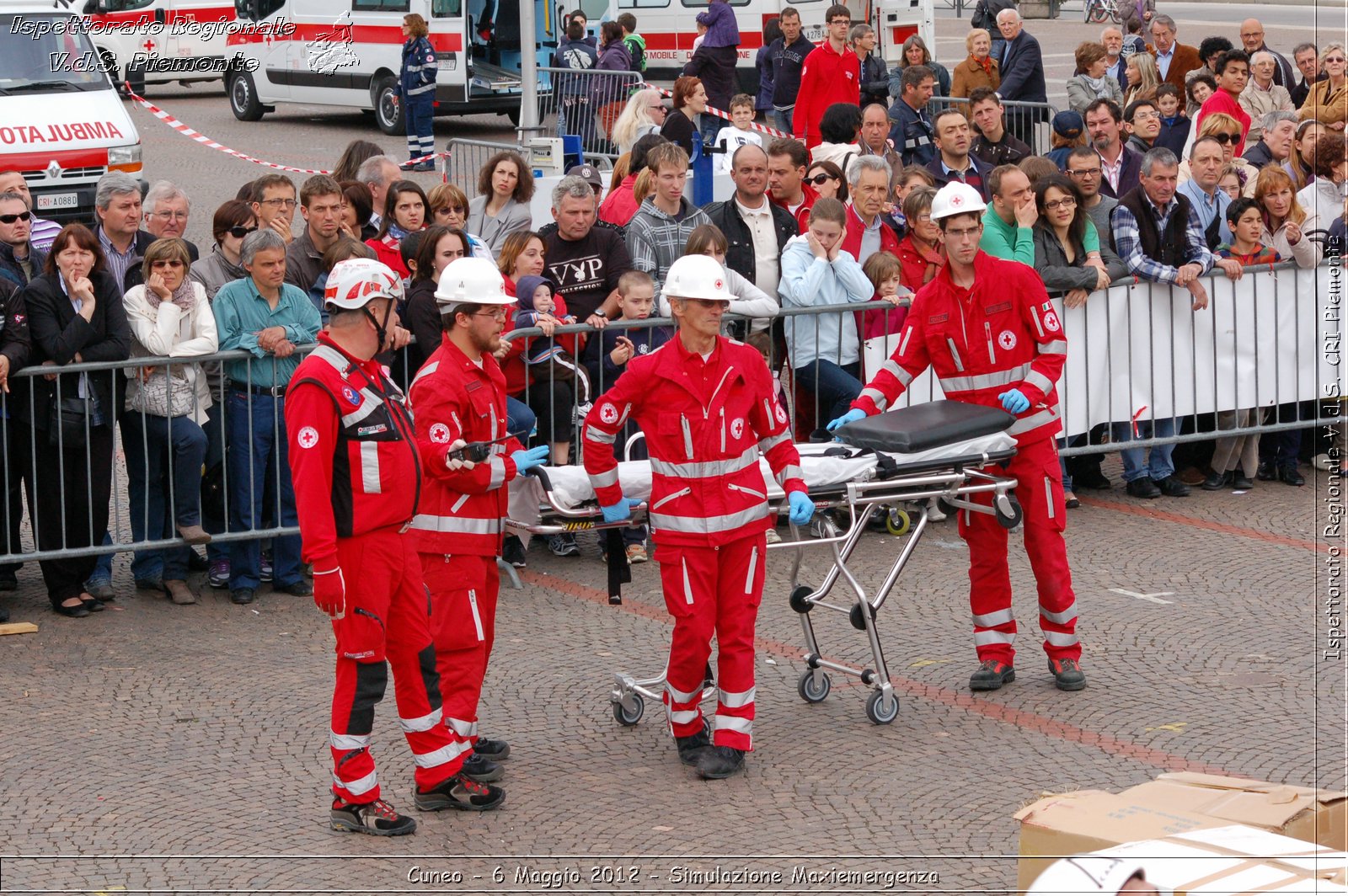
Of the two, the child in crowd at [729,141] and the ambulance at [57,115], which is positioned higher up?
the ambulance at [57,115]

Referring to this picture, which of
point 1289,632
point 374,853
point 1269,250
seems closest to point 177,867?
point 374,853

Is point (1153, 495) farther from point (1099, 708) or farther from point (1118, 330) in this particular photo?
point (1099, 708)

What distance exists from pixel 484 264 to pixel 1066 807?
2.95m

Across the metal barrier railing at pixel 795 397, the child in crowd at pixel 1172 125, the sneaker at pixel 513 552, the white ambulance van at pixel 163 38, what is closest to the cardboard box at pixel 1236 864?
the sneaker at pixel 513 552

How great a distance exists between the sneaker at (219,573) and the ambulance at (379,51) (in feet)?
53.6

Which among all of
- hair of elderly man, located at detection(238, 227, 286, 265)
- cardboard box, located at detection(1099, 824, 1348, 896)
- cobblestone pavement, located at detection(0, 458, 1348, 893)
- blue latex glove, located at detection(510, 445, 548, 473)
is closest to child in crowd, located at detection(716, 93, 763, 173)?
cobblestone pavement, located at detection(0, 458, 1348, 893)

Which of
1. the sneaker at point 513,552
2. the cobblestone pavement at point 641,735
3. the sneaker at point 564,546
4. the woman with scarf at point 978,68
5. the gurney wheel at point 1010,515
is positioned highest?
the woman with scarf at point 978,68

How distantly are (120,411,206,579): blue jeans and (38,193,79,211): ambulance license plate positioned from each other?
8.24 m

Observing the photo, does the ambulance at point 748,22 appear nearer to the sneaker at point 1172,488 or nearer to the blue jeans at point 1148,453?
the blue jeans at point 1148,453

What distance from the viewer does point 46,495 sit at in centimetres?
862

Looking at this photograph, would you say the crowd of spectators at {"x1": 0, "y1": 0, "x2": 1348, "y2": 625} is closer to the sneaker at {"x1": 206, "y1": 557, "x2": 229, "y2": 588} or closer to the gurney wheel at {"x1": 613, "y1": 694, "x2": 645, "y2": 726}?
the sneaker at {"x1": 206, "y1": 557, "x2": 229, "y2": 588}

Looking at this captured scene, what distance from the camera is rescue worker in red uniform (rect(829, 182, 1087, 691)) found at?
7.59 metres

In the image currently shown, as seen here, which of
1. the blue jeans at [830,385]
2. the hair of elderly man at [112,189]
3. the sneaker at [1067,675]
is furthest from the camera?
the blue jeans at [830,385]

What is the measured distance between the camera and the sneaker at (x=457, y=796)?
20.9 ft
